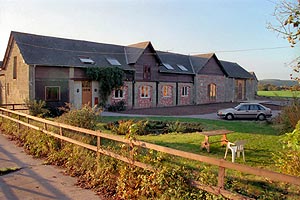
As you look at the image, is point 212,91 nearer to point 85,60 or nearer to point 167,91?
point 167,91

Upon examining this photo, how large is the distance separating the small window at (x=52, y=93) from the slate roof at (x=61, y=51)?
193cm

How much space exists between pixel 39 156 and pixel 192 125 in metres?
9.01

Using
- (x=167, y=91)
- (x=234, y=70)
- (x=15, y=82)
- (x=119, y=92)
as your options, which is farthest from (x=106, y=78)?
(x=234, y=70)

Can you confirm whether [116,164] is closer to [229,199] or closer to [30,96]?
[229,199]

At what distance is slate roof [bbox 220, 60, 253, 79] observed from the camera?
40.1 metres

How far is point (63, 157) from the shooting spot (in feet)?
24.6

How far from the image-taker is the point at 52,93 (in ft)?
72.6

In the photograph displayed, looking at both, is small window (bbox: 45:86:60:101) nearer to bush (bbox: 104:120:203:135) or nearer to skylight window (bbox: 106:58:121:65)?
skylight window (bbox: 106:58:121:65)

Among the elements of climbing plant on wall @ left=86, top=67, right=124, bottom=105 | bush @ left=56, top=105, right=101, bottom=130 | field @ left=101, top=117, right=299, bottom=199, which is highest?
climbing plant on wall @ left=86, top=67, right=124, bottom=105

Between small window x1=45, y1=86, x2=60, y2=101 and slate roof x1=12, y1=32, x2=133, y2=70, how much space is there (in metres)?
1.93

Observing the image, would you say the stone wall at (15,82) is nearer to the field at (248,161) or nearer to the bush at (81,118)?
the bush at (81,118)

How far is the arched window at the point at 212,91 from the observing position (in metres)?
36.0

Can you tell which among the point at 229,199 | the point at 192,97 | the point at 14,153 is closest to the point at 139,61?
the point at 192,97

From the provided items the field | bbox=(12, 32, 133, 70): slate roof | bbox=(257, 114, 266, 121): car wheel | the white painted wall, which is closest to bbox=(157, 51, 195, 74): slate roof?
bbox=(12, 32, 133, 70): slate roof
